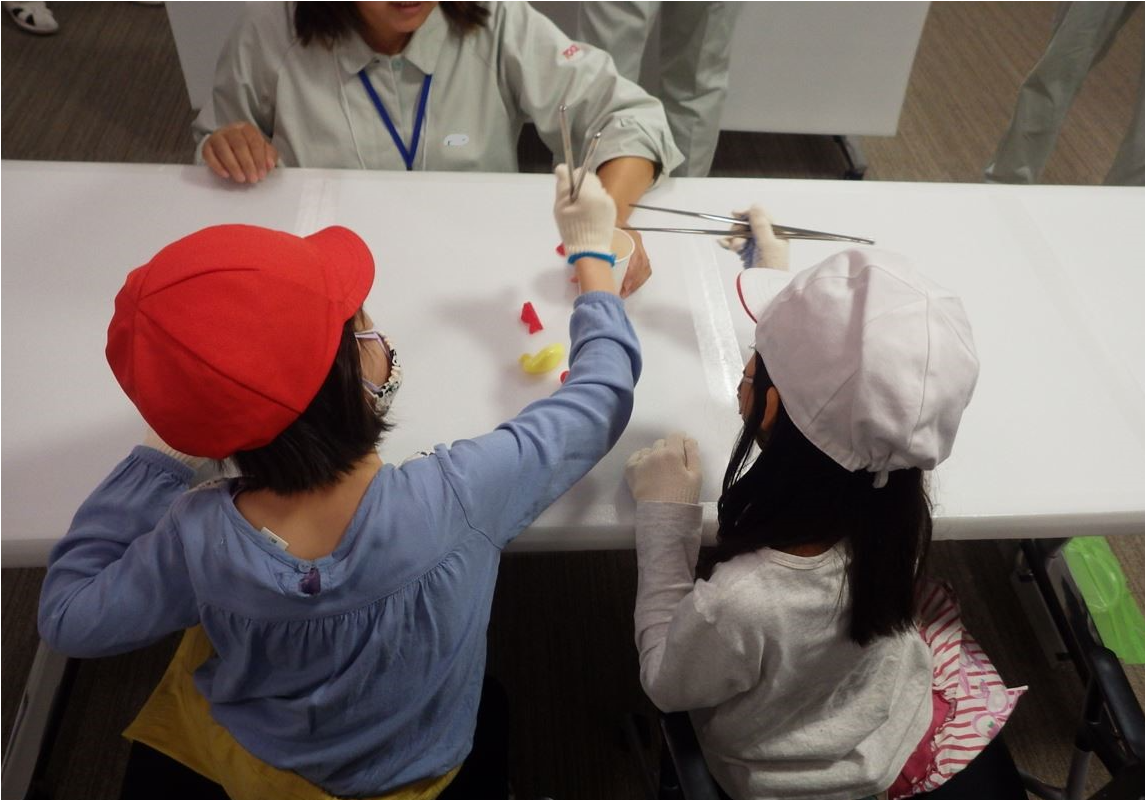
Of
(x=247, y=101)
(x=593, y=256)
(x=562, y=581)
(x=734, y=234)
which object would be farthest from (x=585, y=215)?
(x=562, y=581)

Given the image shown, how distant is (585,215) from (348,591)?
1.74ft

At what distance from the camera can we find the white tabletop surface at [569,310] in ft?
3.29

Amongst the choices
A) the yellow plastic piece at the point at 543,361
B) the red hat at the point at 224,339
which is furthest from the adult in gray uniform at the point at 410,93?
the red hat at the point at 224,339

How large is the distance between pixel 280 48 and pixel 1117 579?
158 centimetres

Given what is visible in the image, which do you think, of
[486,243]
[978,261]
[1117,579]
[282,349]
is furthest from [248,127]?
[1117,579]

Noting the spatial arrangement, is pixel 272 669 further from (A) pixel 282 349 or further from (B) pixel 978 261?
(B) pixel 978 261

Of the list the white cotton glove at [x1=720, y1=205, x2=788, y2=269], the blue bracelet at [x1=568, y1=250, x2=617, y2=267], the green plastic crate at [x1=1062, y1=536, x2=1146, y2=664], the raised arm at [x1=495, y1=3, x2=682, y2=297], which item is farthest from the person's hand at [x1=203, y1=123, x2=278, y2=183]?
the green plastic crate at [x1=1062, y1=536, x2=1146, y2=664]

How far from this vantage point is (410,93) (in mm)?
1418

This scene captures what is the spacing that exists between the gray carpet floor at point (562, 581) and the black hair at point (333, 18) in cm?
71

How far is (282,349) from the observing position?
707 millimetres

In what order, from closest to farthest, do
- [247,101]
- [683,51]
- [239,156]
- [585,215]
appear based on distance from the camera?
1. [585,215]
2. [239,156]
3. [247,101]
4. [683,51]

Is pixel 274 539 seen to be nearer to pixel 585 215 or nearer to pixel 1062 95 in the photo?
pixel 585 215

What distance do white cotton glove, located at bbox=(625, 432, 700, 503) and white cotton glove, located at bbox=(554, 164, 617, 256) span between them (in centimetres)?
27

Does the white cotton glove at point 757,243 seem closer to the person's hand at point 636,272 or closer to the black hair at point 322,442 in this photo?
the person's hand at point 636,272
